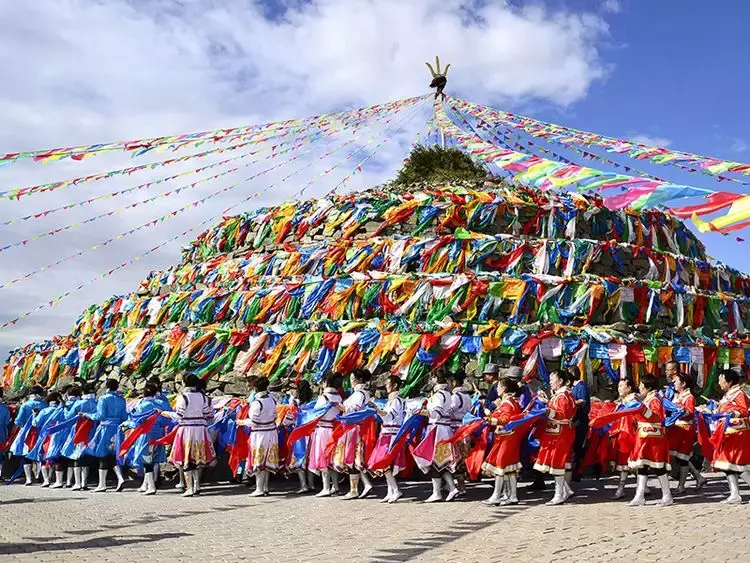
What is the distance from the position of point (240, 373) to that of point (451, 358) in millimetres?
5017

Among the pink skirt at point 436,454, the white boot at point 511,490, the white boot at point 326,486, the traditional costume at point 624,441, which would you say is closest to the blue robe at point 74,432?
the white boot at point 326,486

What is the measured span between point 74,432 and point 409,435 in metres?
6.46

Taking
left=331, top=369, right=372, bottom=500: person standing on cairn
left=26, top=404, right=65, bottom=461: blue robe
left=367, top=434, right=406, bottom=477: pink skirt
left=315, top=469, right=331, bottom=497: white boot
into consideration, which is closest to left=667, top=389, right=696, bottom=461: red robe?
left=367, top=434, right=406, bottom=477: pink skirt

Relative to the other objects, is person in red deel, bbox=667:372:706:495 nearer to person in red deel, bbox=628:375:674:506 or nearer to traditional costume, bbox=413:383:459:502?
person in red deel, bbox=628:375:674:506

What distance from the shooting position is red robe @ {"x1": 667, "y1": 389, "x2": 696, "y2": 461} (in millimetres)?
10008

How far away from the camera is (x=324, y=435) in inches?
446

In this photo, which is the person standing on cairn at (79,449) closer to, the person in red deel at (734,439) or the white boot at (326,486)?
the white boot at (326,486)

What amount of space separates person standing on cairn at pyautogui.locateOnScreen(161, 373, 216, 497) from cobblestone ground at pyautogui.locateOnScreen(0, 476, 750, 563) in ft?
2.09

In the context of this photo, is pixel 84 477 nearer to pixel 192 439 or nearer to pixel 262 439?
pixel 192 439

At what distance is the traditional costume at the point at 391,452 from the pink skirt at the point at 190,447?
9.37ft

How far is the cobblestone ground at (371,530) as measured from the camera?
649 centimetres

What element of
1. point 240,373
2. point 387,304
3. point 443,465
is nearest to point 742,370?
point 387,304

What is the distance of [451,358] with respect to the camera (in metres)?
15.1

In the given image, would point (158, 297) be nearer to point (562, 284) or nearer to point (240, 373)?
point (240, 373)
